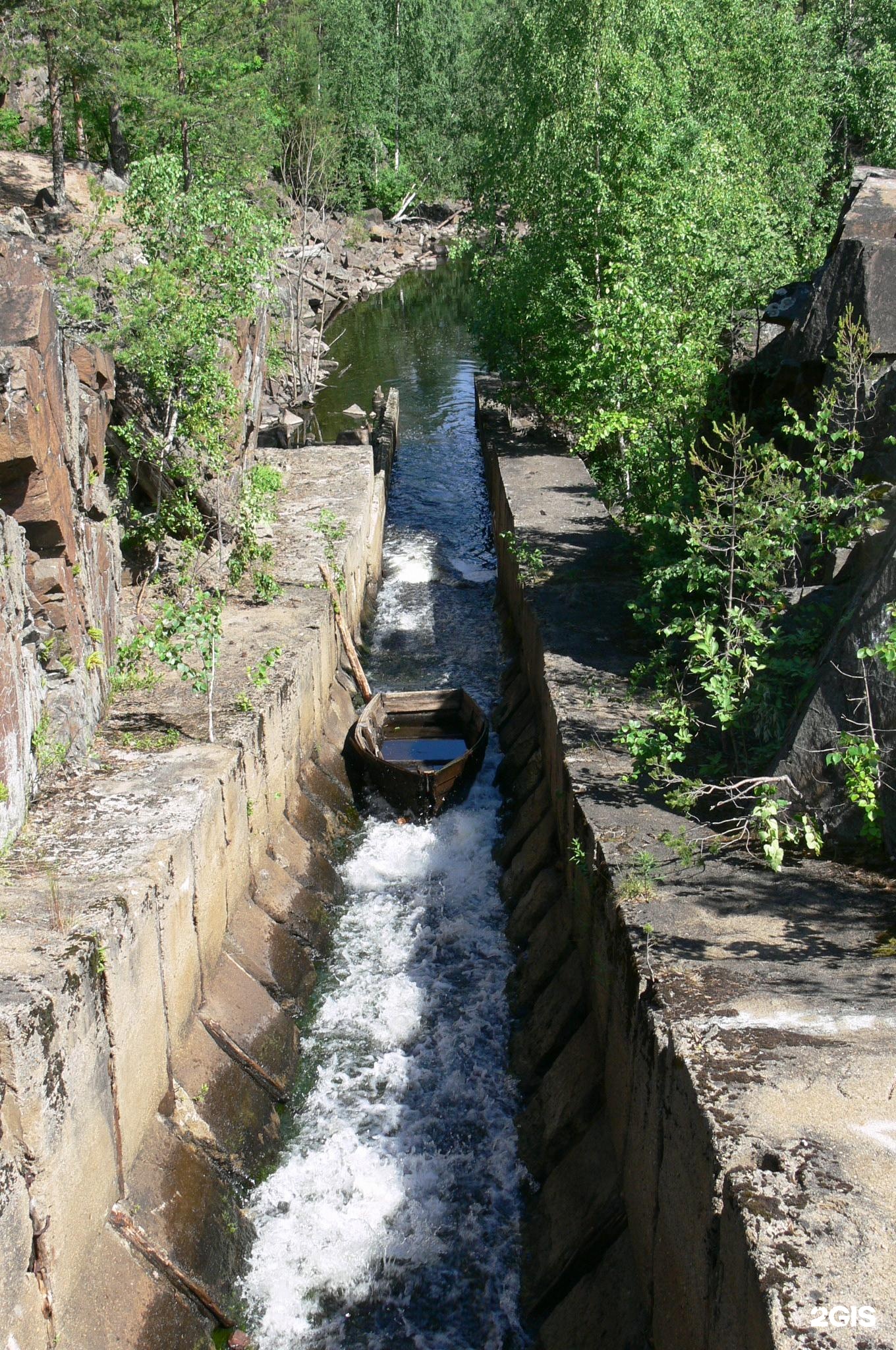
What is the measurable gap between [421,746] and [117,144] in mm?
25809

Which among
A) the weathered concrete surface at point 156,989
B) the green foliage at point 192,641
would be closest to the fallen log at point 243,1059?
the weathered concrete surface at point 156,989

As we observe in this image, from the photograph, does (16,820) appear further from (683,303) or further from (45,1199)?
(683,303)

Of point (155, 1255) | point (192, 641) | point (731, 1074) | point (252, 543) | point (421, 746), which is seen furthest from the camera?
point (252, 543)

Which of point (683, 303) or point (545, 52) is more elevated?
point (545, 52)

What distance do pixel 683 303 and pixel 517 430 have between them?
10646 millimetres

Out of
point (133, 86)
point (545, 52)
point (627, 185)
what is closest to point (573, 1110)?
point (627, 185)

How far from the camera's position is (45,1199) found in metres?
7.18

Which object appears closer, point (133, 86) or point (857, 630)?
point (857, 630)

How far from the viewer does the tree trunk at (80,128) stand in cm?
3384

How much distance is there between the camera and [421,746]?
17.6 meters

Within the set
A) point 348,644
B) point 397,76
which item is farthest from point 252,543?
point 397,76

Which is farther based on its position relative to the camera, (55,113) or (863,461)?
(55,113)

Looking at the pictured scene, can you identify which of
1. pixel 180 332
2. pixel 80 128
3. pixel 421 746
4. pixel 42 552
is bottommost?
pixel 421 746

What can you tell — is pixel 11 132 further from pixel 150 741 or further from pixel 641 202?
pixel 150 741
